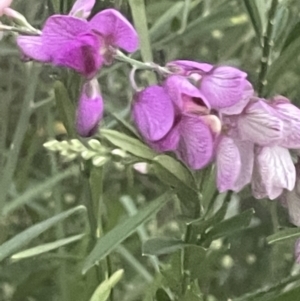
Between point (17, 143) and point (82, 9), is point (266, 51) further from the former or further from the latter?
point (17, 143)

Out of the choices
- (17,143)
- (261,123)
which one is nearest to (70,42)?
(261,123)

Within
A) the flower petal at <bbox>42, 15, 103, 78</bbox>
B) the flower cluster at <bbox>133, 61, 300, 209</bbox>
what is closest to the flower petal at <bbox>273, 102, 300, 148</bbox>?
the flower cluster at <bbox>133, 61, 300, 209</bbox>

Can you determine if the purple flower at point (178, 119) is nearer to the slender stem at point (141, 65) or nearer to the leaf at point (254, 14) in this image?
the slender stem at point (141, 65)

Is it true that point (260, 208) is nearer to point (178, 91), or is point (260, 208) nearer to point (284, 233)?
point (284, 233)

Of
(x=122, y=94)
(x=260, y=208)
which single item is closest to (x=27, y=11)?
(x=122, y=94)

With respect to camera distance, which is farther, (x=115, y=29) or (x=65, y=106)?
(x=65, y=106)
